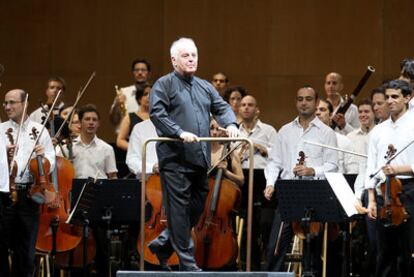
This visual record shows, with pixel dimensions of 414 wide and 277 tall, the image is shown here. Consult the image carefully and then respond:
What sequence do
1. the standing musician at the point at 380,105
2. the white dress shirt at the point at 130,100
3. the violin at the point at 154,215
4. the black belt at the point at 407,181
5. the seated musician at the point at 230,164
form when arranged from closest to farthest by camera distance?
1. the black belt at the point at 407,181
2. the violin at the point at 154,215
3. the standing musician at the point at 380,105
4. the seated musician at the point at 230,164
5. the white dress shirt at the point at 130,100

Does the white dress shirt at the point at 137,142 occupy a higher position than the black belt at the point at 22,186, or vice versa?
the white dress shirt at the point at 137,142

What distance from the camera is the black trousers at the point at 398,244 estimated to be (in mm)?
7340

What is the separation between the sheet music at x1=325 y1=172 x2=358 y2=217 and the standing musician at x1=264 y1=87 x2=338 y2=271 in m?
0.80

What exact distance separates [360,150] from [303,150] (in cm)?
59

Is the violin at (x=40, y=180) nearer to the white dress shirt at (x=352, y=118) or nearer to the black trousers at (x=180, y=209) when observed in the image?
the black trousers at (x=180, y=209)

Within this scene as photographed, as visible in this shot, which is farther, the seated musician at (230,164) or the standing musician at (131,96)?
the standing musician at (131,96)

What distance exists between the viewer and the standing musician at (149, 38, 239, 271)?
6562 millimetres

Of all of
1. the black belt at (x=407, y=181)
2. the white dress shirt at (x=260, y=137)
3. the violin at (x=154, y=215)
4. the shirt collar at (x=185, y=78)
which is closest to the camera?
the shirt collar at (x=185, y=78)

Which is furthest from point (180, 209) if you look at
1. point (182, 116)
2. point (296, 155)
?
point (296, 155)

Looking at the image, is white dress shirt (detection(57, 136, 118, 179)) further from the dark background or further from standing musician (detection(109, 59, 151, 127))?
the dark background

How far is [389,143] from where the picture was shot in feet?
24.5

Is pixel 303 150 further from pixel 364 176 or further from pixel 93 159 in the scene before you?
pixel 93 159

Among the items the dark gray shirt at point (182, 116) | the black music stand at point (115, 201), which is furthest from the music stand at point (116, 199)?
the dark gray shirt at point (182, 116)

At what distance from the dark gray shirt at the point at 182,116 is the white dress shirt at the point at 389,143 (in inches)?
50.3
